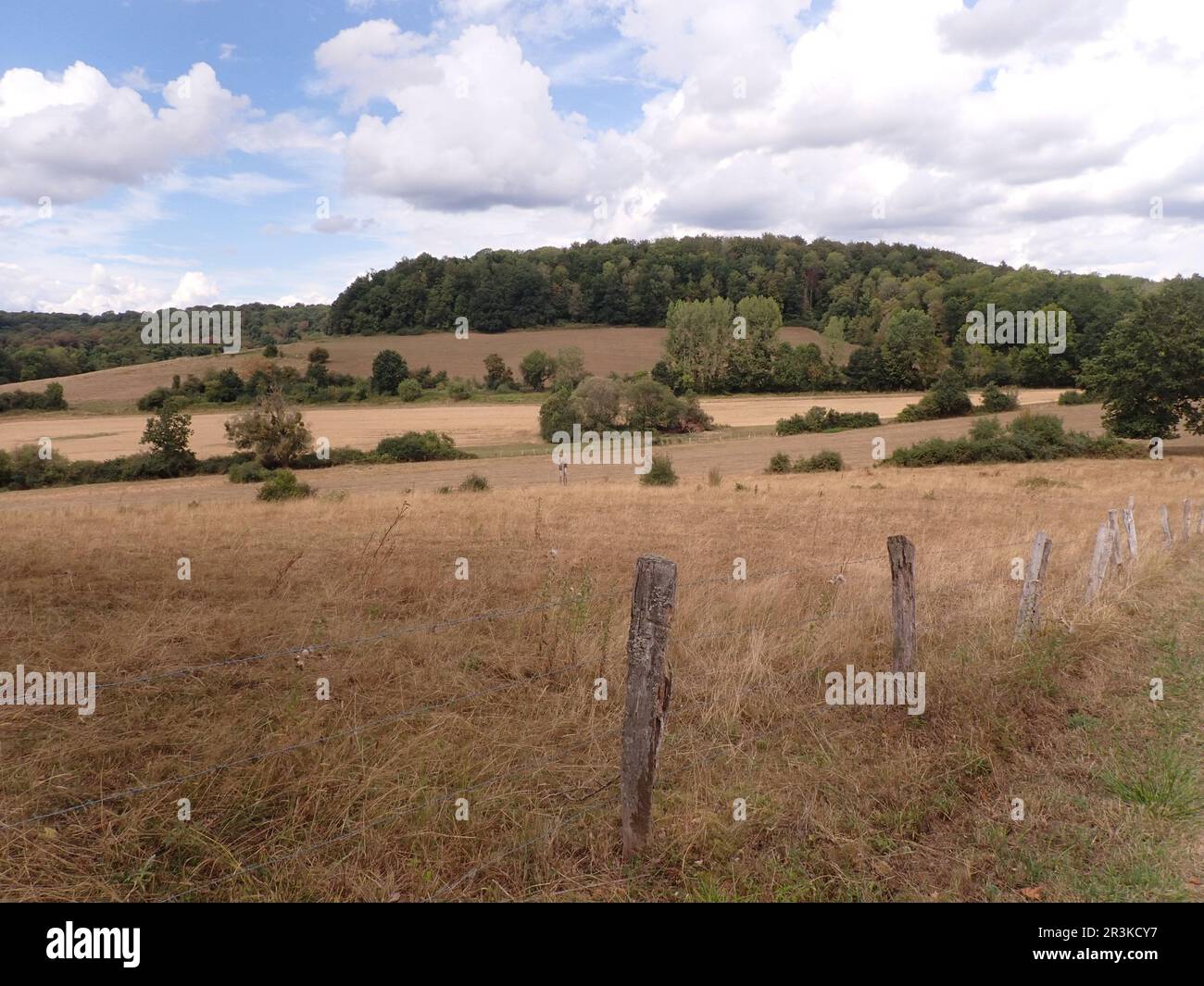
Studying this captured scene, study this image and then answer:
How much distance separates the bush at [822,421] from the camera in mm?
64250

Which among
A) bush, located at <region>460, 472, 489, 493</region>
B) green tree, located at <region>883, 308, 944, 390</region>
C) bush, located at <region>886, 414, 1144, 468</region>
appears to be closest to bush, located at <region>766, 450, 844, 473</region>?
bush, located at <region>886, 414, 1144, 468</region>

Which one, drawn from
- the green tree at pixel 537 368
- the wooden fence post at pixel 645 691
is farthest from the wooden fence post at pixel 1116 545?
the green tree at pixel 537 368

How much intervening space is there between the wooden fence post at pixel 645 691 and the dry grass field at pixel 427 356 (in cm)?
8266

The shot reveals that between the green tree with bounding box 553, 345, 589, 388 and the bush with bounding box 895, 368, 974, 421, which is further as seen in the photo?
the green tree with bounding box 553, 345, 589, 388

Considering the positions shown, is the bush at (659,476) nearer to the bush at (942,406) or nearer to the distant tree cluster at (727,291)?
the bush at (942,406)

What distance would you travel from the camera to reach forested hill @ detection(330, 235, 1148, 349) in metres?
110

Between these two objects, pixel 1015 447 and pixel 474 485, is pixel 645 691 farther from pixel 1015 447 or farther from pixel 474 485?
pixel 1015 447

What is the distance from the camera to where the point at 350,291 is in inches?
4668

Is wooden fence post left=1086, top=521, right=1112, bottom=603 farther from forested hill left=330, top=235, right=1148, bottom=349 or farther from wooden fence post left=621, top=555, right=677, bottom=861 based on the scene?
forested hill left=330, top=235, right=1148, bottom=349

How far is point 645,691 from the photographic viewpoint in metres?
3.99

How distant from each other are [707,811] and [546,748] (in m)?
1.22

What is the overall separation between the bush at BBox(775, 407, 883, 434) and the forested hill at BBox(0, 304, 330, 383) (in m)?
57.5
